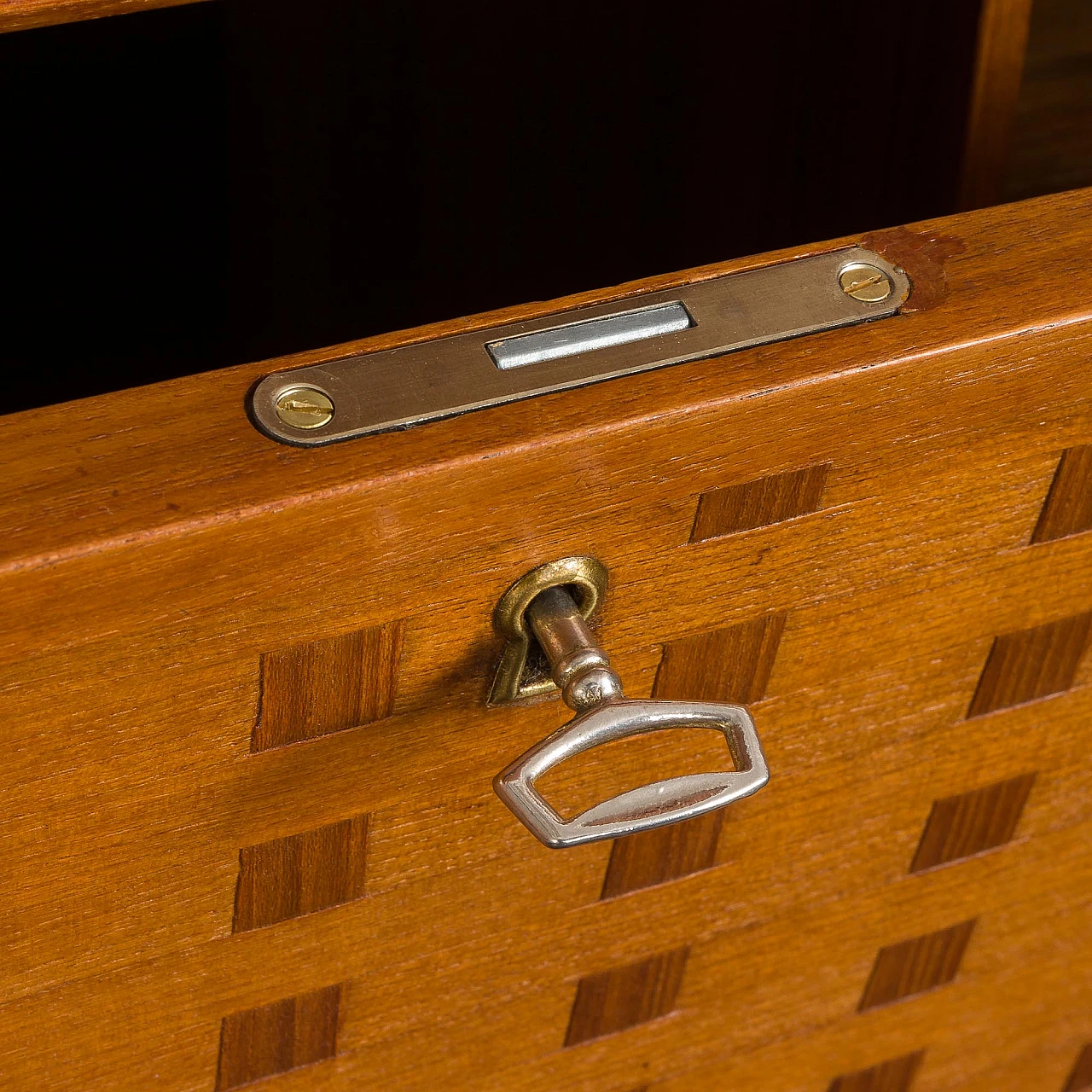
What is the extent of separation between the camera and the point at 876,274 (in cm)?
37

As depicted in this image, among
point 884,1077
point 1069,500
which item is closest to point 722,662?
point 1069,500

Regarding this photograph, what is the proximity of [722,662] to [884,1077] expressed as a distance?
13.6 inches

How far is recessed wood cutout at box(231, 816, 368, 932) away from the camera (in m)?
0.40

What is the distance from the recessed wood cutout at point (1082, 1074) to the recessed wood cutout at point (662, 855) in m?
0.37

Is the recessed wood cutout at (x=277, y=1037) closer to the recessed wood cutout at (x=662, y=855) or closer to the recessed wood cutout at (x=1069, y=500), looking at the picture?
the recessed wood cutout at (x=662, y=855)

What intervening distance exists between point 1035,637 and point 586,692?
0.20 meters

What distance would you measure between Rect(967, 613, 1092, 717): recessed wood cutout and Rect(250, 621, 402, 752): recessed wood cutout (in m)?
0.21

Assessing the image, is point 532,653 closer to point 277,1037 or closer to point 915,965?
point 277,1037

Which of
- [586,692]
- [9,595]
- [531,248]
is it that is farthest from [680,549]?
[531,248]

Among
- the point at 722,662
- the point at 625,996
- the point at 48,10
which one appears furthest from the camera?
the point at 625,996

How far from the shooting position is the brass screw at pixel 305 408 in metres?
0.33

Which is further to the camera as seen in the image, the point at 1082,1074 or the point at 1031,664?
the point at 1082,1074

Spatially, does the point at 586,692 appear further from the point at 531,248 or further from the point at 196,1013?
the point at 531,248

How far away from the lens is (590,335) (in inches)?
13.8
